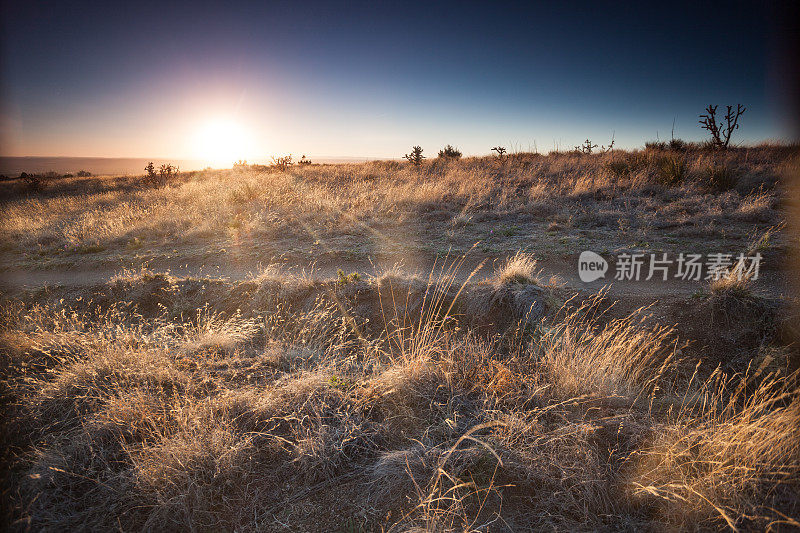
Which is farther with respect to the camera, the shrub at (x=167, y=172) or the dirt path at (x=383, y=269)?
the shrub at (x=167, y=172)

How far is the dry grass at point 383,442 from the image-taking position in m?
2.29

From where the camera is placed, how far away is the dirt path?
5.10 meters

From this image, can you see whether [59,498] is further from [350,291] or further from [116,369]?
[350,291]

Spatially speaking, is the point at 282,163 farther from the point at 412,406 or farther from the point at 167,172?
the point at 412,406

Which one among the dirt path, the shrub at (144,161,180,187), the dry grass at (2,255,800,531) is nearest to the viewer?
the dry grass at (2,255,800,531)

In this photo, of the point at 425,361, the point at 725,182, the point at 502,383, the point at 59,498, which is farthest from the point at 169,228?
the point at 725,182

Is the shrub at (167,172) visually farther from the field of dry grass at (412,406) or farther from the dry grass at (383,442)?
the dry grass at (383,442)

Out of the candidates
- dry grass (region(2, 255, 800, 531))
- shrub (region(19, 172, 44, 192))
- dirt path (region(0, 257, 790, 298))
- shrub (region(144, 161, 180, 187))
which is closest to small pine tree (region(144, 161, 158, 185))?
shrub (region(144, 161, 180, 187))

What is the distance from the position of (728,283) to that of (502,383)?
3.36m

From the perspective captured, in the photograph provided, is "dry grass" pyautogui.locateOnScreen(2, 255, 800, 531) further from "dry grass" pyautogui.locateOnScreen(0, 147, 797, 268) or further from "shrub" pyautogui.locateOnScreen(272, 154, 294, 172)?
"shrub" pyautogui.locateOnScreen(272, 154, 294, 172)

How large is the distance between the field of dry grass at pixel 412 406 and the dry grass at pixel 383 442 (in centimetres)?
2

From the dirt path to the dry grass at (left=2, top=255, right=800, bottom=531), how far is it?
4.19ft

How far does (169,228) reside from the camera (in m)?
10.5

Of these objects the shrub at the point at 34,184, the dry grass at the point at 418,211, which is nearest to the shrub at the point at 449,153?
the dry grass at the point at 418,211
